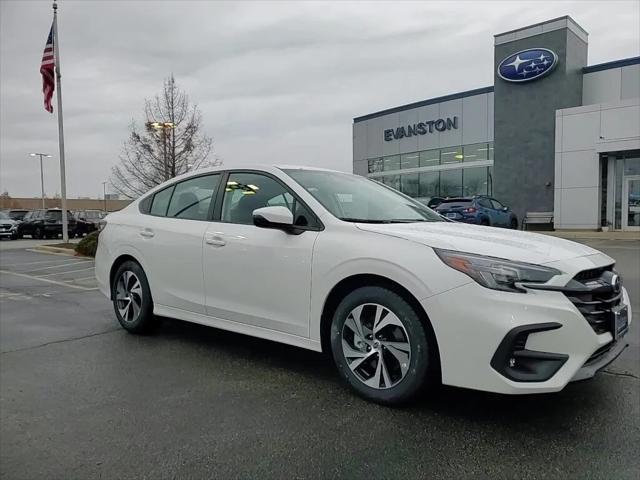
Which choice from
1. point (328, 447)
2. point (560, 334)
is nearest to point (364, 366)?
point (328, 447)

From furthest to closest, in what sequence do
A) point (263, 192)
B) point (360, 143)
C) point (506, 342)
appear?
point (360, 143)
point (263, 192)
point (506, 342)

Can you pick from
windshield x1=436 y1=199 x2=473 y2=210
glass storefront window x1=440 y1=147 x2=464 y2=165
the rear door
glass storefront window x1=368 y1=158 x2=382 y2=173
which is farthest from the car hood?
glass storefront window x1=368 y1=158 x2=382 y2=173

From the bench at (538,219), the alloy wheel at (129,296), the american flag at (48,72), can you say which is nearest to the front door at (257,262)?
the alloy wheel at (129,296)

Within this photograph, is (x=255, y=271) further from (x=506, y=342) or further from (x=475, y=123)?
(x=475, y=123)

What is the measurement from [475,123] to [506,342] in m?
30.8

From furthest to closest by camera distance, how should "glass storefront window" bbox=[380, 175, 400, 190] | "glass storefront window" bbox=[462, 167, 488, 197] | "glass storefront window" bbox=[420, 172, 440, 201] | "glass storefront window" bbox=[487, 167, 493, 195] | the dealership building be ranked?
"glass storefront window" bbox=[380, 175, 400, 190], "glass storefront window" bbox=[420, 172, 440, 201], "glass storefront window" bbox=[462, 167, 488, 197], "glass storefront window" bbox=[487, 167, 493, 195], the dealership building

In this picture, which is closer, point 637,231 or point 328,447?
point 328,447

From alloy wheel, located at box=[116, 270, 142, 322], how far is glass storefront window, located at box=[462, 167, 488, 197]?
92.4 feet

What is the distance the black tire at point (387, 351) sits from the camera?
305 cm

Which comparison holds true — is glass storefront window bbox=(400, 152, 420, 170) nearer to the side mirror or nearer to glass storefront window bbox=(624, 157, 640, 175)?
glass storefront window bbox=(624, 157, 640, 175)

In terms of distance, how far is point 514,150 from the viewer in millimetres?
26250

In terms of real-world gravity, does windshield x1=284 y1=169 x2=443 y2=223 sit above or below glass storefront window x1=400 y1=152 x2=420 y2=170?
below

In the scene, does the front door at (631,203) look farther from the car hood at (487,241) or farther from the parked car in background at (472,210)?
the car hood at (487,241)

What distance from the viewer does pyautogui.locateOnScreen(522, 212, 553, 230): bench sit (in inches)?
971
